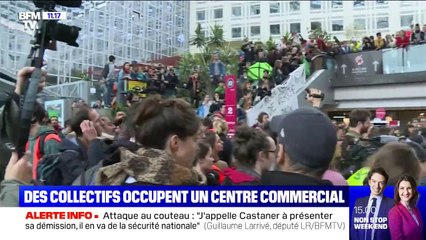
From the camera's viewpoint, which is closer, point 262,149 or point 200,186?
point 200,186

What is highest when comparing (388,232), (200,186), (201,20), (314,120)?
(201,20)

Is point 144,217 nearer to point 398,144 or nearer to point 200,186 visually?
point 200,186

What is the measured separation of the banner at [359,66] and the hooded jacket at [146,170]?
1.55 m

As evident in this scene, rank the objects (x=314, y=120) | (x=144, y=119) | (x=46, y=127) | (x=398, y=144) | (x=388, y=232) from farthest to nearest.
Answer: (x=46, y=127), (x=398, y=144), (x=388, y=232), (x=144, y=119), (x=314, y=120)

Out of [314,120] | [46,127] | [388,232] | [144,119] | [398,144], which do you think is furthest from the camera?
[46,127]

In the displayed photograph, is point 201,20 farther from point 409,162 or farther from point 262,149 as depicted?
point 409,162

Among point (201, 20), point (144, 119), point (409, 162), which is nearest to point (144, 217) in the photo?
point (144, 119)

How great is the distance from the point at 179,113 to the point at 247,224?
0.42 m

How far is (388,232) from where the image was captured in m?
2.53

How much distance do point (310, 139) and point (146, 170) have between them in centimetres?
50

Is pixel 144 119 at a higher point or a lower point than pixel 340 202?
higher

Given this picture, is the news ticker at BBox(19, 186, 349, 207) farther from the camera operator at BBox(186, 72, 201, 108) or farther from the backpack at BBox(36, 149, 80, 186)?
the camera operator at BBox(186, 72, 201, 108)

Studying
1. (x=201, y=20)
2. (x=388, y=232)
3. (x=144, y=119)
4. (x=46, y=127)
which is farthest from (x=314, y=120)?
(x=201, y=20)

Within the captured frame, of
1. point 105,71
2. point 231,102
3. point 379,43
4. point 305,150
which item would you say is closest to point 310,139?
point 305,150
